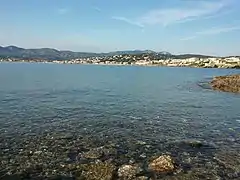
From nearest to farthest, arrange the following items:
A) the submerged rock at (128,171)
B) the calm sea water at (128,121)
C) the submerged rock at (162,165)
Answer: the submerged rock at (128,171)
the submerged rock at (162,165)
the calm sea water at (128,121)

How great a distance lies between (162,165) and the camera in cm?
2017

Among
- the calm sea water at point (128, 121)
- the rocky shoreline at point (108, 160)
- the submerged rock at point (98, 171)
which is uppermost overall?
the submerged rock at point (98, 171)

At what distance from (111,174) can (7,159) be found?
295 inches

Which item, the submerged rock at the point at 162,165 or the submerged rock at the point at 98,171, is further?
the submerged rock at the point at 162,165

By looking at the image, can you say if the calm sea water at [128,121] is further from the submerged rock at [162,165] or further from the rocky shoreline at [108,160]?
the submerged rock at [162,165]

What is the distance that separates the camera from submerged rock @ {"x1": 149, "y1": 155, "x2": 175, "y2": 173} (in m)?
19.8

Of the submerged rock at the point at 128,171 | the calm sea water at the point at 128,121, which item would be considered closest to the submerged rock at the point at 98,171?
the submerged rock at the point at 128,171

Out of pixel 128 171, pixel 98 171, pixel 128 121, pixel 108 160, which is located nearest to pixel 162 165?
pixel 128 171

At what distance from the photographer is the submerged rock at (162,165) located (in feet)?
64.9

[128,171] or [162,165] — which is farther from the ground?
[162,165]

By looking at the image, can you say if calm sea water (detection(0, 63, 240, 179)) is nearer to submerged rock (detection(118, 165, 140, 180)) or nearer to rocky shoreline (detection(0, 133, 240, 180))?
rocky shoreline (detection(0, 133, 240, 180))

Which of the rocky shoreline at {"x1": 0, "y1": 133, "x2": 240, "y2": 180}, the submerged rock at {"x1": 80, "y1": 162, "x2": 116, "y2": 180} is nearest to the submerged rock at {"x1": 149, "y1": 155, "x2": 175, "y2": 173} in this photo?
the rocky shoreline at {"x1": 0, "y1": 133, "x2": 240, "y2": 180}

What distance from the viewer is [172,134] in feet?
96.9

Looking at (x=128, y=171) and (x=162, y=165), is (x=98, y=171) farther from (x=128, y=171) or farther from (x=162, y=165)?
(x=162, y=165)
